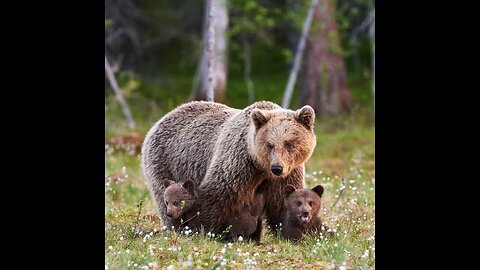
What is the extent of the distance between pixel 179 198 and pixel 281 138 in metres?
1.37

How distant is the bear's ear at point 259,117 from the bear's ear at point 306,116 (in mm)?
307

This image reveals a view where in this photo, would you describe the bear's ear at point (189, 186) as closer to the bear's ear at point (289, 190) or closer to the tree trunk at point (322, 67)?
the bear's ear at point (289, 190)

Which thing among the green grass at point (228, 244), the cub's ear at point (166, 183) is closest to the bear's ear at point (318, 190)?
the green grass at point (228, 244)

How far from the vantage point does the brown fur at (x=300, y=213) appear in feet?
25.0

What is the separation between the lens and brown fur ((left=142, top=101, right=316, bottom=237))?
7.29 meters

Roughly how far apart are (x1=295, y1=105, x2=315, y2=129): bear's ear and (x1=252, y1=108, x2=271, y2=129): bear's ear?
31cm

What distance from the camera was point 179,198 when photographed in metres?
7.77

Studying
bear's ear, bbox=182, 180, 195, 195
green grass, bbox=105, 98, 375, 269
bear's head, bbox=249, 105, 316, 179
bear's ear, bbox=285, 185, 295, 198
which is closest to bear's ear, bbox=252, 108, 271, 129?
bear's head, bbox=249, 105, 316, 179

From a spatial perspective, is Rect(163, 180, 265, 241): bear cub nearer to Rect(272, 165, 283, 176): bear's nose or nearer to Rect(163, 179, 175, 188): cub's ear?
Rect(163, 179, 175, 188): cub's ear

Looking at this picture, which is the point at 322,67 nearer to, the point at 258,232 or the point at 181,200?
the point at 258,232

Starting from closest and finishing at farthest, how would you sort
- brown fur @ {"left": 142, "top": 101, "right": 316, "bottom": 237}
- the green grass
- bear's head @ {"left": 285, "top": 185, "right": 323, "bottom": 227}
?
the green grass, brown fur @ {"left": 142, "top": 101, "right": 316, "bottom": 237}, bear's head @ {"left": 285, "top": 185, "right": 323, "bottom": 227}

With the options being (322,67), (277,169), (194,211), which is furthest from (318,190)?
(322,67)
